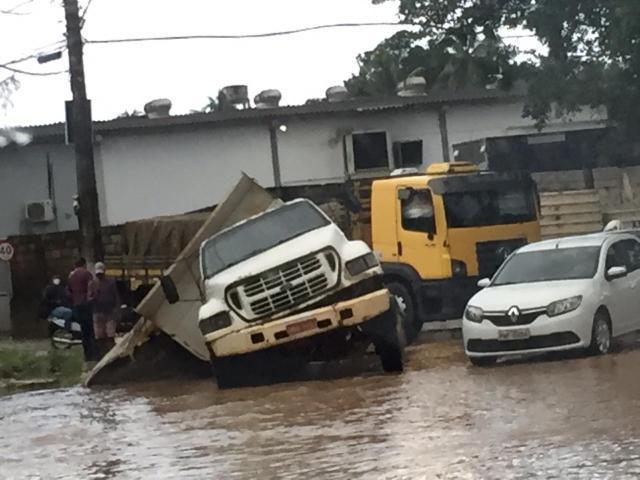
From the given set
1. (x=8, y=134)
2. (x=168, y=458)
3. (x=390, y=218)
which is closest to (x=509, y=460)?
(x=168, y=458)

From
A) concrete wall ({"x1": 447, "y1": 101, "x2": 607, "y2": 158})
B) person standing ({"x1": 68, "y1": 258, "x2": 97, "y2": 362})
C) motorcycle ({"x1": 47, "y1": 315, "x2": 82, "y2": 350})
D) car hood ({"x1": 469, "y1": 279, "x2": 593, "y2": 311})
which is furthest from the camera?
concrete wall ({"x1": 447, "y1": 101, "x2": 607, "y2": 158})

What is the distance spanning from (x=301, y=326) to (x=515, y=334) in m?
2.66

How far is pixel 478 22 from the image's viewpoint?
86.8ft

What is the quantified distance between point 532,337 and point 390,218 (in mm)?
5390

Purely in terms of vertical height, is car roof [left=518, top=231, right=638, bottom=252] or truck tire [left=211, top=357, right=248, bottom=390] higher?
car roof [left=518, top=231, right=638, bottom=252]

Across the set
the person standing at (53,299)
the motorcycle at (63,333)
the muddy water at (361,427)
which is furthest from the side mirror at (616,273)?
the person standing at (53,299)

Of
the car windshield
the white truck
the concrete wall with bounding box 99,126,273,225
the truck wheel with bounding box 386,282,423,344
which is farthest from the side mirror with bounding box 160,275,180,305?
the concrete wall with bounding box 99,126,273,225

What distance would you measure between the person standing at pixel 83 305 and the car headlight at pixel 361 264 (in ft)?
23.8

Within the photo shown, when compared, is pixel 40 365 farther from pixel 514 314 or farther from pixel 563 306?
pixel 563 306

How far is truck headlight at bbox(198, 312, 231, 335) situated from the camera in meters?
18.0

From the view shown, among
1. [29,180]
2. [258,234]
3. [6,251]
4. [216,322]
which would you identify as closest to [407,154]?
[29,180]

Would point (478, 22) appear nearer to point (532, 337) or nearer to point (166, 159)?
point (532, 337)

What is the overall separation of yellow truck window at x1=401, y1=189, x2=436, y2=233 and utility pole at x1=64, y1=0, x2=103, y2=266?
4.99 meters

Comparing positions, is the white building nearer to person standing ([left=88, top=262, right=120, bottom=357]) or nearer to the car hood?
person standing ([left=88, top=262, right=120, bottom=357])
